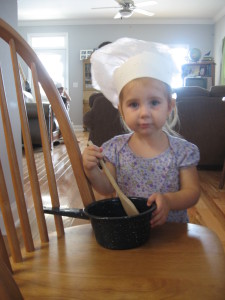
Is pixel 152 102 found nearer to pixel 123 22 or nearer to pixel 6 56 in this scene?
pixel 6 56

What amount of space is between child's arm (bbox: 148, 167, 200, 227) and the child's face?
15cm

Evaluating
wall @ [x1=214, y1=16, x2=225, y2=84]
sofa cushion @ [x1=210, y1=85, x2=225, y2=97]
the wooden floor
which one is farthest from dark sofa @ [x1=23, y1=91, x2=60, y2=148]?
wall @ [x1=214, y1=16, x2=225, y2=84]

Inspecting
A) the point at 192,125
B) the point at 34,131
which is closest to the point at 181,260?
the point at 192,125

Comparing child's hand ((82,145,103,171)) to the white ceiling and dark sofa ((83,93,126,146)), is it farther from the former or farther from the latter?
the white ceiling

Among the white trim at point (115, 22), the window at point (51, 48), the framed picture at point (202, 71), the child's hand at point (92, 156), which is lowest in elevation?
the child's hand at point (92, 156)

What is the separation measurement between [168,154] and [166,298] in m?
0.46

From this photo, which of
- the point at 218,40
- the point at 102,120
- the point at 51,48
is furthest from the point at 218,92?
the point at 51,48

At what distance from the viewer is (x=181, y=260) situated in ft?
1.81

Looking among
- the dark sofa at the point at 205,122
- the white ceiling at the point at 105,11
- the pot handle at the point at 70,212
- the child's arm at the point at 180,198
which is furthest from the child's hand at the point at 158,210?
the white ceiling at the point at 105,11

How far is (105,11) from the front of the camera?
676cm

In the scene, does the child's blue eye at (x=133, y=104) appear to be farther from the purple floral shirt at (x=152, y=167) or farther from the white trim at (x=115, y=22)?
the white trim at (x=115, y=22)

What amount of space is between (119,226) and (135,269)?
0.24 feet

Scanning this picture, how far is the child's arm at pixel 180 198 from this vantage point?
0.62 metres

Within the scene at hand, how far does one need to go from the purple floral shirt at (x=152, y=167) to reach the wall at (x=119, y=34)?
7027 millimetres
